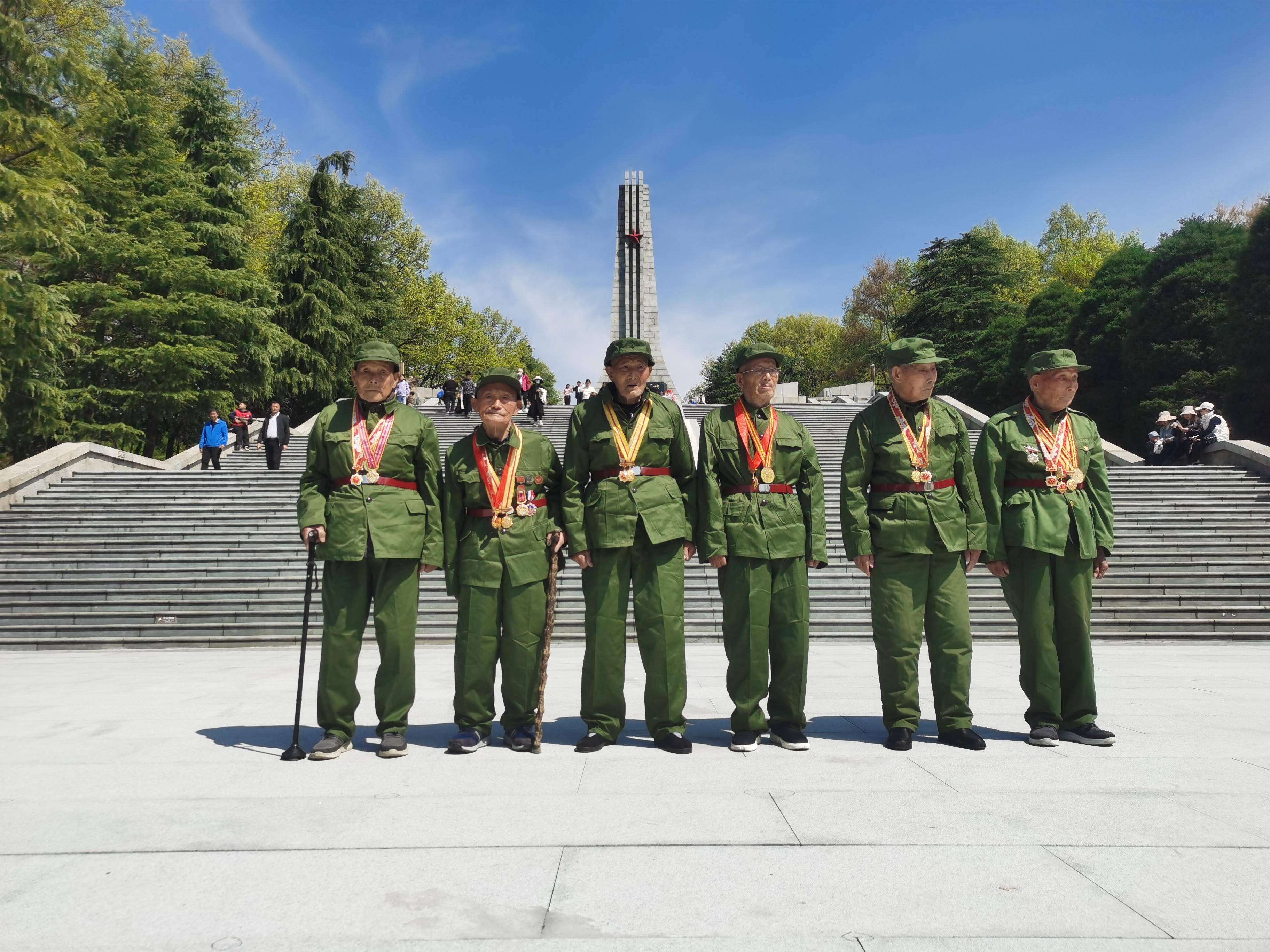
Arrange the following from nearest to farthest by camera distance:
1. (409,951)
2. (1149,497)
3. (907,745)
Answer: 1. (409,951)
2. (907,745)
3. (1149,497)

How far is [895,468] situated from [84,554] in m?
12.3

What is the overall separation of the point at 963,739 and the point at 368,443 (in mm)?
3417

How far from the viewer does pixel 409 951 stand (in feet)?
7.27

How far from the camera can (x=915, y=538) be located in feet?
15.0

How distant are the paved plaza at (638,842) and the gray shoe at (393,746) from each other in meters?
0.08

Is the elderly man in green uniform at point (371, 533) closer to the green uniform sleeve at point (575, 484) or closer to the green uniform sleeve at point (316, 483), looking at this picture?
the green uniform sleeve at point (316, 483)

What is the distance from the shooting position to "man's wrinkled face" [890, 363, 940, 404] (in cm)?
474

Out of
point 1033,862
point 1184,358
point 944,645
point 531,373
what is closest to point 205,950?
point 1033,862

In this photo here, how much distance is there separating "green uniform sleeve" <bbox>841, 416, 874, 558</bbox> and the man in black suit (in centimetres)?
1452

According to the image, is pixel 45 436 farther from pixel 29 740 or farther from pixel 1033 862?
pixel 1033 862

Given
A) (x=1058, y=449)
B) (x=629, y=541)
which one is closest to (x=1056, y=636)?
(x=1058, y=449)

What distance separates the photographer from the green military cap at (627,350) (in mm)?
4586

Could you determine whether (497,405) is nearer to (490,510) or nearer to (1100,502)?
(490,510)

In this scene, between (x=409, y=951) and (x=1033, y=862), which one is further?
(x=1033, y=862)
